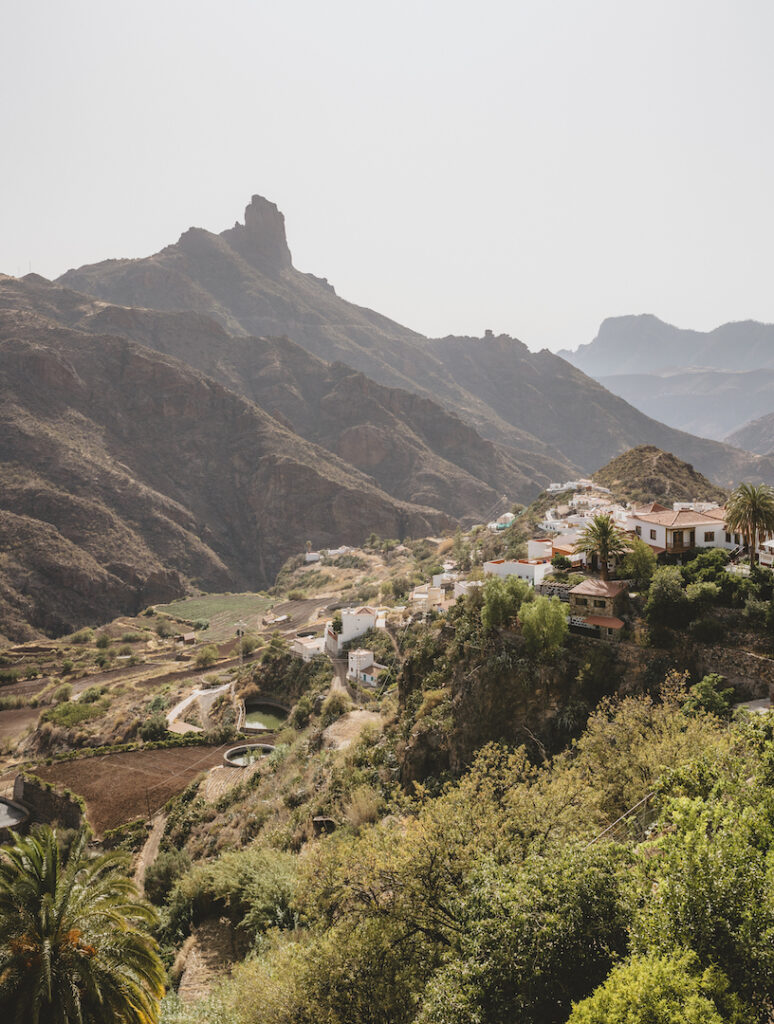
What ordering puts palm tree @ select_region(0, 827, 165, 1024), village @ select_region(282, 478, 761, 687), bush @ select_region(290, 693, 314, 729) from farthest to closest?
bush @ select_region(290, 693, 314, 729) → village @ select_region(282, 478, 761, 687) → palm tree @ select_region(0, 827, 165, 1024)

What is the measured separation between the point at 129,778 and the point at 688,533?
34480 mm

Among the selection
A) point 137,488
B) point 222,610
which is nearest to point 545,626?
point 222,610

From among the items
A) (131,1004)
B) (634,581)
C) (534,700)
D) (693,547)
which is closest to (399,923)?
(131,1004)

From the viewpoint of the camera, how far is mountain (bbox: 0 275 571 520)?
145m

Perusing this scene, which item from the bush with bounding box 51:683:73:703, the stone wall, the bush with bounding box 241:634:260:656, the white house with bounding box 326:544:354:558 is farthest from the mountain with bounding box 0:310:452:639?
the stone wall

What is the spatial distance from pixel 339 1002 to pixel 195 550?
108 m

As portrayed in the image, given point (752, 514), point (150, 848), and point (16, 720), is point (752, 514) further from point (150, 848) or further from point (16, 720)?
point (16, 720)

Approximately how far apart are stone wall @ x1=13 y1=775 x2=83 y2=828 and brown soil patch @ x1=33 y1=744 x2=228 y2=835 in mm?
736

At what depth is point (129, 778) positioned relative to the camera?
34031mm

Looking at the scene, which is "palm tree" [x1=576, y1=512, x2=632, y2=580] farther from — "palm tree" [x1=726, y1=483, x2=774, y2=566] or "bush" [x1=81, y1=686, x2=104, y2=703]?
"bush" [x1=81, y1=686, x2=104, y2=703]

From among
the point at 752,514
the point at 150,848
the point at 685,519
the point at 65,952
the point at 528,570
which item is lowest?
the point at 150,848

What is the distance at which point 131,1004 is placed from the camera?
33.3 feet

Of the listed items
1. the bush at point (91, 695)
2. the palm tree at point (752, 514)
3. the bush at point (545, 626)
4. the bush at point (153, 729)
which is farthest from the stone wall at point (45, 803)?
the palm tree at point (752, 514)

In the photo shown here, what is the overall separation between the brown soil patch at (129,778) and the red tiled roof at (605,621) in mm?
25089
